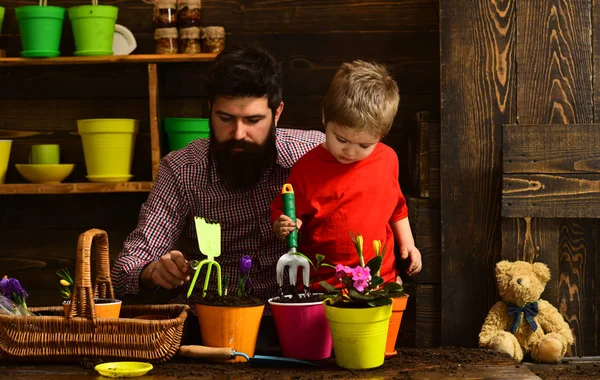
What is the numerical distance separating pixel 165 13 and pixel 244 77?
726mm

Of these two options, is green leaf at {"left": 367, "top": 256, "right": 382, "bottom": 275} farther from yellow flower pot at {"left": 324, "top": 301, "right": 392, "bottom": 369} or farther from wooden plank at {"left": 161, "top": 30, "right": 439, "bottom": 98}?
wooden plank at {"left": 161, "top": 30, "right": 439, "bottom": 98}

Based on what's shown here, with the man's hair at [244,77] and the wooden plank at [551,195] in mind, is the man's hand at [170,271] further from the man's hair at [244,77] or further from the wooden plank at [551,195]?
the wooden plank at [551,195]

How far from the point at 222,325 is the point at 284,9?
156 cm

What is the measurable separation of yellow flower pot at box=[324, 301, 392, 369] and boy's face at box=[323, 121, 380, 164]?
17.2 inches

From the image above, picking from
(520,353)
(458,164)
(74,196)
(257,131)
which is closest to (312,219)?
(257,131)

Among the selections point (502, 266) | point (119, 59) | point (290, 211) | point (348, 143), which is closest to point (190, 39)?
point (119, 59)

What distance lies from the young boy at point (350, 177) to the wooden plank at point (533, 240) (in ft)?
0.97

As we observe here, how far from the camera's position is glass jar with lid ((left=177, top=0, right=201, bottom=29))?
2744 millimetres

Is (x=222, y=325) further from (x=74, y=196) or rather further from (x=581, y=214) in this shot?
(x=74, y=196)

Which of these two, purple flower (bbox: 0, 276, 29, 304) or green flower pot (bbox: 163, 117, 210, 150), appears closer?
purple flower (bbox: 0, 276, 29, 304)

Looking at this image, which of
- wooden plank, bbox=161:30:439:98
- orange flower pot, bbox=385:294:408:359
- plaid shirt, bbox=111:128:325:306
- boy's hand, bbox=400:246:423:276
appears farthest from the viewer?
wooden plank, bbox=161:30:439:98

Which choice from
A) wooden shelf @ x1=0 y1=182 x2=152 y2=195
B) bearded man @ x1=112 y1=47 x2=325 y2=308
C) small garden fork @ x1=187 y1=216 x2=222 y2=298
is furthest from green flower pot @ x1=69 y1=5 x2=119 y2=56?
small garden fork @ x1=187 y1=216 x2=222 y2=298

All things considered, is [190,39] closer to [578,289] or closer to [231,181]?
[231,181]

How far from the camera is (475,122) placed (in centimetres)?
223
